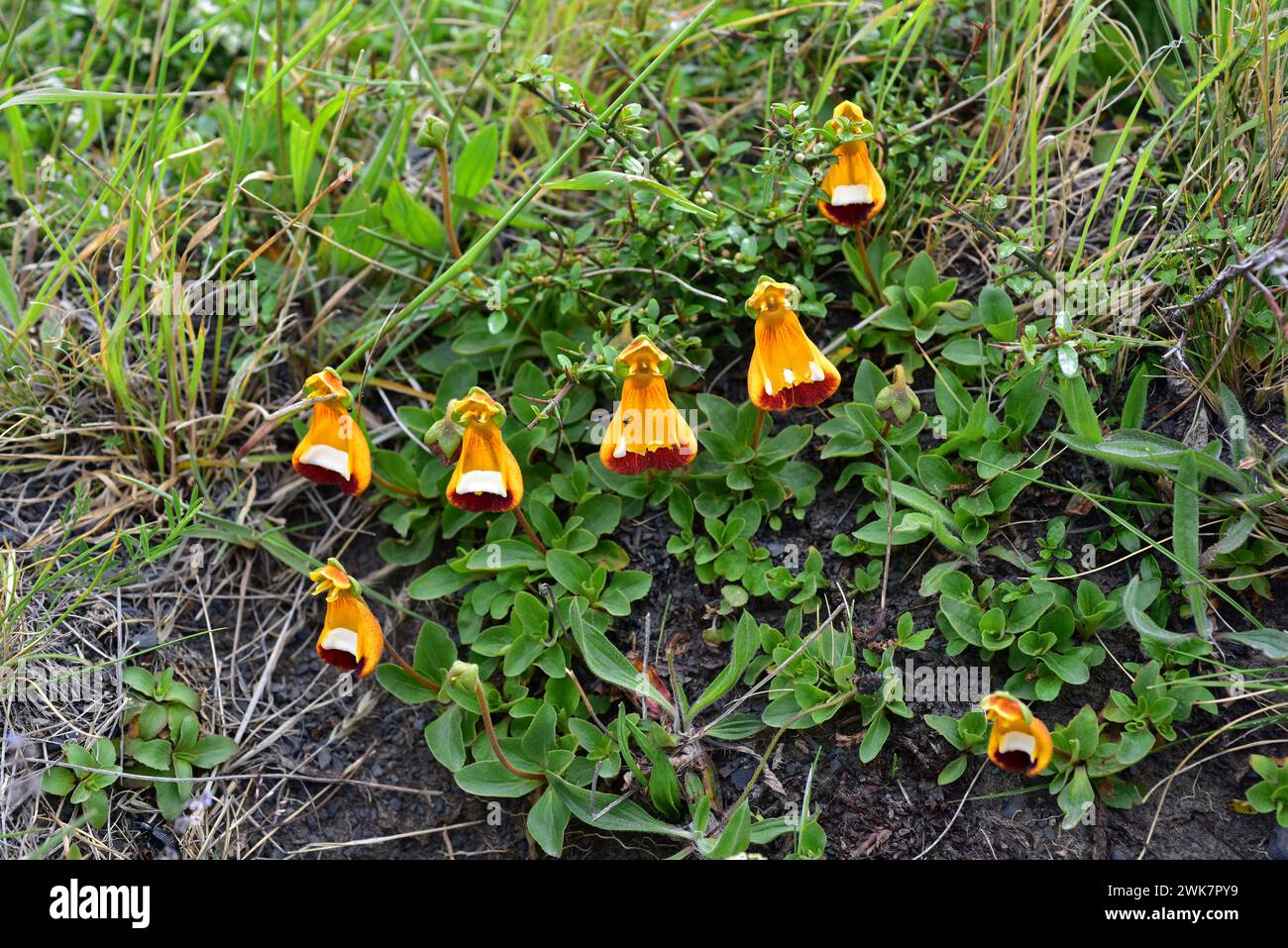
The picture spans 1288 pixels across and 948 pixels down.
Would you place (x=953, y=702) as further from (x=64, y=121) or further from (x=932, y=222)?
(x=64, y=121)

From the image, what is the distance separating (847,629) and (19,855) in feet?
5.40

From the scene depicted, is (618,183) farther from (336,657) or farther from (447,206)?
(336,657)

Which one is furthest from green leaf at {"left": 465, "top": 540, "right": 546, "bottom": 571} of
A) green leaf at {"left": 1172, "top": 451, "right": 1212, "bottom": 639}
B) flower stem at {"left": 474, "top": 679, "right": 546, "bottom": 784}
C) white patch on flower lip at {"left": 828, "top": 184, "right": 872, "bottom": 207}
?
green leaf at {"left": 1172, "top": 451, "right": 1212, "bottom": 639}

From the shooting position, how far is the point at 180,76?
3182 millimetres

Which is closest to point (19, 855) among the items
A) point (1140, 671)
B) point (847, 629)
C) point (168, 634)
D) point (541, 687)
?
point (168, 634)

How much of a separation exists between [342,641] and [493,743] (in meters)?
0.35

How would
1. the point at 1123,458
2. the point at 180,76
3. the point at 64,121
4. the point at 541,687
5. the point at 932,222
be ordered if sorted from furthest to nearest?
the point at 180,76, the point at 64,121, the point at 932,222, the point at 541,687, the point at 1123,458

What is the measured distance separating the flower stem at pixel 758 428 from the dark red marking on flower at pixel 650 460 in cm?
21

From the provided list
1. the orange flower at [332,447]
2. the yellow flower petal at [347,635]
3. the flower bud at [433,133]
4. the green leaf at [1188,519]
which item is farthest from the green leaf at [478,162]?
the green leaf at [1188,519]

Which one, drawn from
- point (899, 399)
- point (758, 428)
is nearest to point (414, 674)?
point (758, 428)

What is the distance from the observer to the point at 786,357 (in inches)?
81.4

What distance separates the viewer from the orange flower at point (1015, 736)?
1.75m

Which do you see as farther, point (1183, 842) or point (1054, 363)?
point (1054, 363)

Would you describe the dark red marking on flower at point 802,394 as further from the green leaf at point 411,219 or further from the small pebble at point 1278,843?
the small pebble at point 1278,843
